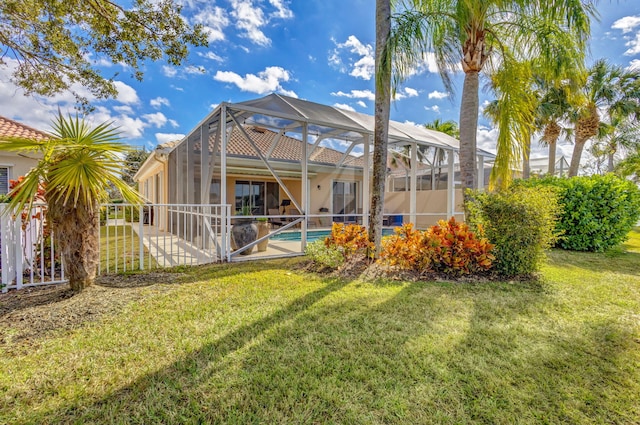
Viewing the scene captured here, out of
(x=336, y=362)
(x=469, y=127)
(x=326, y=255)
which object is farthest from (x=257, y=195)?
(x=336, y=362)

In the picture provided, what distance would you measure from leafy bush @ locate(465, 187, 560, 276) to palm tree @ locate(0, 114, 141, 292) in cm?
642

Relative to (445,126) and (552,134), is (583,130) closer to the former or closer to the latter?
(552,134)

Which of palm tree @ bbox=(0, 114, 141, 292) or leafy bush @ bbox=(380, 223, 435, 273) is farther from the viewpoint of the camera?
leafy bush @ bbox=(380, 223, 435, 273)

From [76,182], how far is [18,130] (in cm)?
1217

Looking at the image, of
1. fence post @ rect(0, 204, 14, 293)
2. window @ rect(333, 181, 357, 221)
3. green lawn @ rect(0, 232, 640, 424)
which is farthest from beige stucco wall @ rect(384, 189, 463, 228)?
fence post @ rect(0, 204, 14, 293)

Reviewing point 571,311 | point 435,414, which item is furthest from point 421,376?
point 571,311

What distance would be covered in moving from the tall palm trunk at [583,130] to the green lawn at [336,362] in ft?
53.0

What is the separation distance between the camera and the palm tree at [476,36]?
5.62 m

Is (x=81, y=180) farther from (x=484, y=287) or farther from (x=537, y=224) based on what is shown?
(x=537, y=224)

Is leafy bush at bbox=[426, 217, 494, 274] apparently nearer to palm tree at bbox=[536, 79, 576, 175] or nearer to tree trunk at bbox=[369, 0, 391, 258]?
tree trunk at bbox=[369, 0, 391, 258]

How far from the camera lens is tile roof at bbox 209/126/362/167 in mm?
9688

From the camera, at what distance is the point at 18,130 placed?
11477mm

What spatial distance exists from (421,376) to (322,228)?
29.0 ft

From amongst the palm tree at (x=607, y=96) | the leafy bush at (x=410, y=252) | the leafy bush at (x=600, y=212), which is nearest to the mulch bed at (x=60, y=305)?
the leafy bush at (x=410, y=252)
